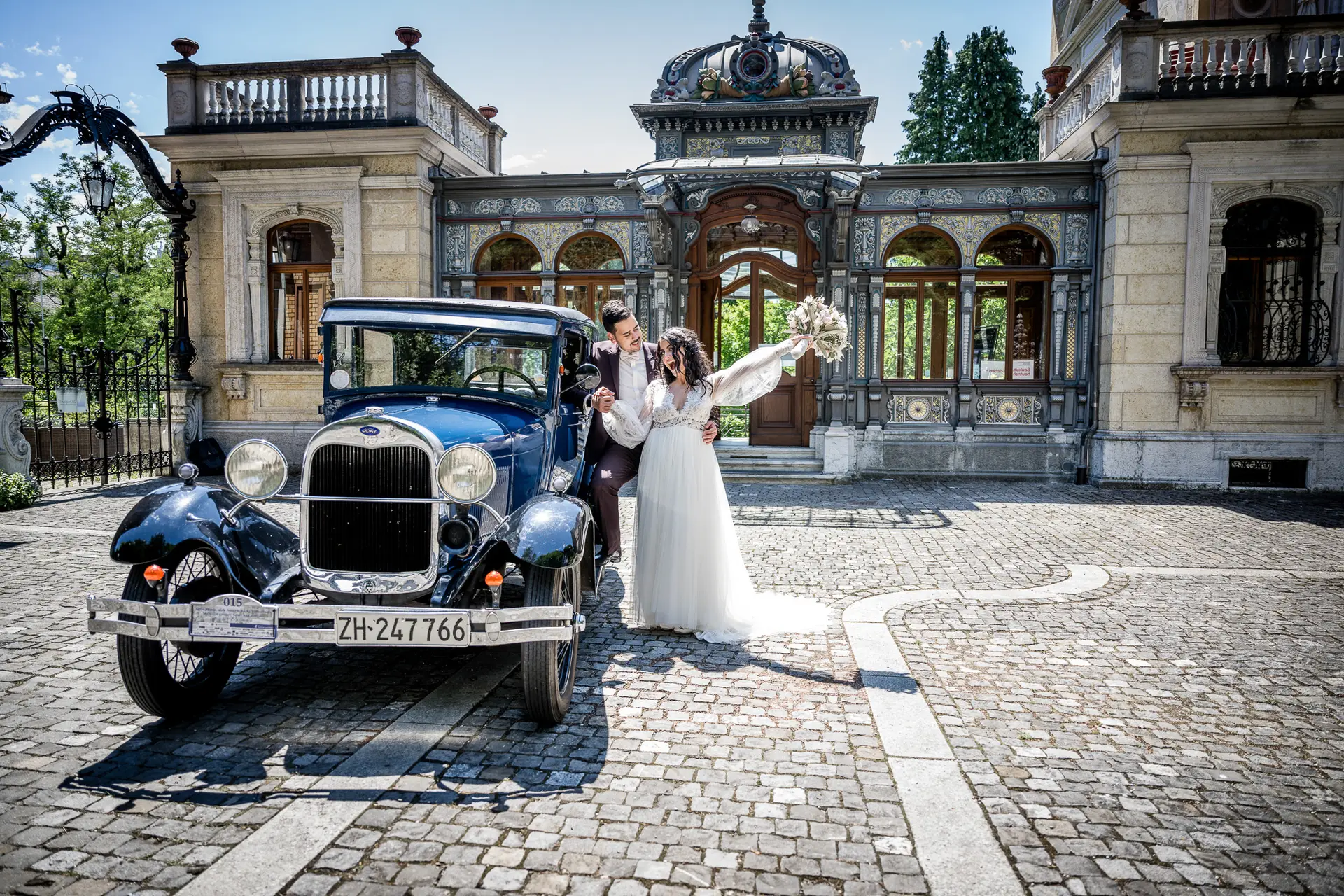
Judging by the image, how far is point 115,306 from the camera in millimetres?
27406

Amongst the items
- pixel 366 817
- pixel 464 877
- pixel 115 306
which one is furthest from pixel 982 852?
pixel 115 306

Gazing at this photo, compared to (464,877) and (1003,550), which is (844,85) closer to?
(1003,550)

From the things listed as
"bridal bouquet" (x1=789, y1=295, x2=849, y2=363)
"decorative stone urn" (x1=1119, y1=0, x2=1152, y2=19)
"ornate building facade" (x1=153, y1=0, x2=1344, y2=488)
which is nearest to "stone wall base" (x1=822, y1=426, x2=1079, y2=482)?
"ornate building facade" (x1=153, y1=0, x2=1344, y2=488)

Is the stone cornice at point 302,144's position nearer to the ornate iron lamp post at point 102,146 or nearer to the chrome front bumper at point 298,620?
the ornate iron lamp post at point 102,146

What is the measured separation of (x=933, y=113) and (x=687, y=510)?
103 feet

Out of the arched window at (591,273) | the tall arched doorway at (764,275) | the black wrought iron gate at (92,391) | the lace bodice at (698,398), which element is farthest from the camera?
the arched window at (591,273)

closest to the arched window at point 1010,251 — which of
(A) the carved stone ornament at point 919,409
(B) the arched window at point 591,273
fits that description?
(A) the carved stone ornament at point 919,409

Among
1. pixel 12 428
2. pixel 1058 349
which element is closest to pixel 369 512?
pixel 12 428

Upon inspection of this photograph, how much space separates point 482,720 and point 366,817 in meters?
0.93

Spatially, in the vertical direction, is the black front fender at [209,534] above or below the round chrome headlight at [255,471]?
below

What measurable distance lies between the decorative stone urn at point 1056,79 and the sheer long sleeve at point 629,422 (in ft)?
46.4

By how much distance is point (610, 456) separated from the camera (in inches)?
233

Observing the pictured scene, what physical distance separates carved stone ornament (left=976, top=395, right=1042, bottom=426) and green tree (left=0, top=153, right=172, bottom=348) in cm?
2646

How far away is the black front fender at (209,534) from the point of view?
3744mm
